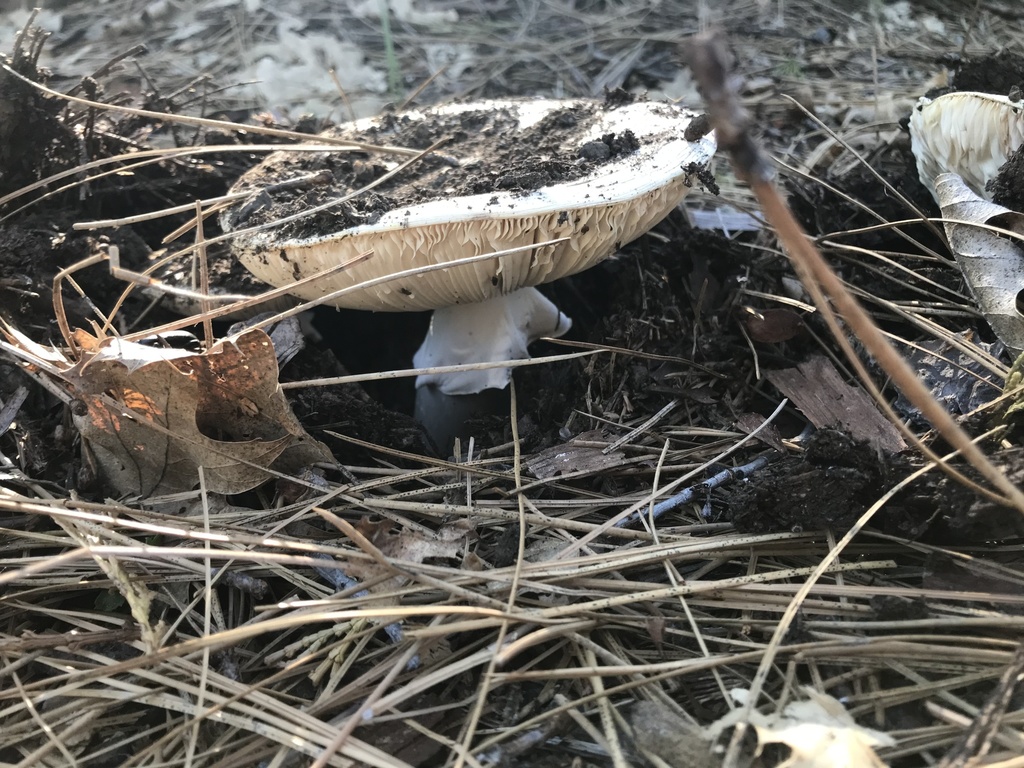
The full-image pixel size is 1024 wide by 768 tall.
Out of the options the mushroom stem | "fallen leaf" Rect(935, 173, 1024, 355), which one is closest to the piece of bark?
"fallen leaf" Rect(935, 173, 1024, 355)

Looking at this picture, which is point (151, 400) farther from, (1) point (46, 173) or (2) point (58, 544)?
(1) point (46, 173)

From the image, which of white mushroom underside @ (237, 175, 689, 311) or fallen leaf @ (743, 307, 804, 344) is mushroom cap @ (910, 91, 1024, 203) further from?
white mushroom underside @ (237, 175, 689, 311)

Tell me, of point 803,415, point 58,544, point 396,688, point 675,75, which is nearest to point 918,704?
point 803,415

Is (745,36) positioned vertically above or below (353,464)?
above

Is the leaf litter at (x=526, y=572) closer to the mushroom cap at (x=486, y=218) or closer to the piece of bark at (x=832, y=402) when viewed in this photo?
the piece of bark at (x=832, y=402)

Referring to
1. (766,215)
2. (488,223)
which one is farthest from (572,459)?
(766,215)

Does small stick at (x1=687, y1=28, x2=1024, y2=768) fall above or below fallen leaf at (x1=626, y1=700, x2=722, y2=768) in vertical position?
above

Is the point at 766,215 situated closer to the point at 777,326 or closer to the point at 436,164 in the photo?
the point at 777,326
